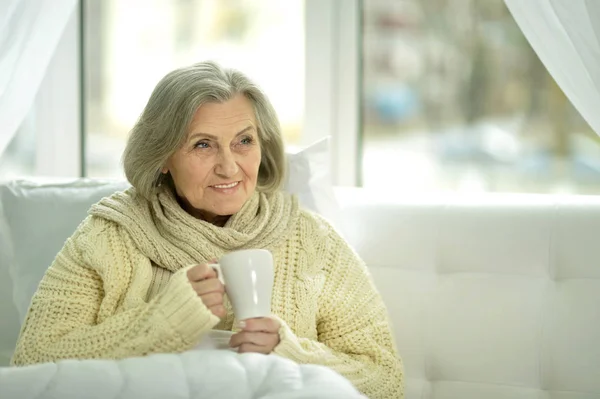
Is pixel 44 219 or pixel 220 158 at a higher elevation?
pixel 220 158

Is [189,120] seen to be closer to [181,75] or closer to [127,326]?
[181,75]

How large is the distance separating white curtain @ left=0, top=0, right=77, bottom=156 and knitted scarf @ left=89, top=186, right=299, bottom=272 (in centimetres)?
45

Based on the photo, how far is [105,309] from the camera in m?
1.82

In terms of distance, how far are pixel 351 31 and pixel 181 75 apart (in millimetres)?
894

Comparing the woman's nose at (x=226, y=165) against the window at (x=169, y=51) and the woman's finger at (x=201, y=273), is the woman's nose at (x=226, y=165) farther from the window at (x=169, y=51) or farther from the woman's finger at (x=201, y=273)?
the window at (x=169, y=51)

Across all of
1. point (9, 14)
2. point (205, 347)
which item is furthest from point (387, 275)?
point (9, 14)

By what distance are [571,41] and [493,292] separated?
0.61 meters

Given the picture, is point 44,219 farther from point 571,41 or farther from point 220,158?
point 571,41

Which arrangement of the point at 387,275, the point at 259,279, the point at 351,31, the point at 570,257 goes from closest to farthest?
the point at 259,279 → the point at 570,257 → the point at 387,275 → the point at 351,31

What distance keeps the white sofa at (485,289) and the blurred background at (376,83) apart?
0.34 metres

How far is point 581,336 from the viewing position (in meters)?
1.96

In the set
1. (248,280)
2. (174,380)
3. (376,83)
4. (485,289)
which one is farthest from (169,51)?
(174,380)

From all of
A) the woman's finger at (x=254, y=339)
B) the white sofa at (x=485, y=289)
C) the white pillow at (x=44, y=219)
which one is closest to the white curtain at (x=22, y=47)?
the white pillow at (x=44, y=219)

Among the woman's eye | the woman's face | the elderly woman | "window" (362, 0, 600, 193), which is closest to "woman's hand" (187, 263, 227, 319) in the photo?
the elderly woman
